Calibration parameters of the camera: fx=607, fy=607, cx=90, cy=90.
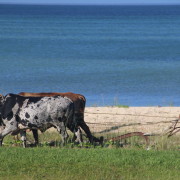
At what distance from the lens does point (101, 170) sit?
10320mm

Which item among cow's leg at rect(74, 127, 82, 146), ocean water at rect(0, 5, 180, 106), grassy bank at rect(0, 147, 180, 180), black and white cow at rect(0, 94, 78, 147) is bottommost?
grassy bank at rect(0, 147, 180, 180)

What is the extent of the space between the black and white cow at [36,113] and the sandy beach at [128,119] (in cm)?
206

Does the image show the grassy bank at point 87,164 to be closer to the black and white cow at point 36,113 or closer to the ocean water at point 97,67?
the black and white cow at point 36,113

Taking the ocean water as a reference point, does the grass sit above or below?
below

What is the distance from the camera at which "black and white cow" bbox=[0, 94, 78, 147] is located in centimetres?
1249

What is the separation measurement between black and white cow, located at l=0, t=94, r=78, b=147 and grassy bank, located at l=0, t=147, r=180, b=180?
801mm

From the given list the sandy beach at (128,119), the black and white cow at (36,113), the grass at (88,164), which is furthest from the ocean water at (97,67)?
the grass at (88,164)

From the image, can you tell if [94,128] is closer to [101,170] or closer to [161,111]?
[161,111]

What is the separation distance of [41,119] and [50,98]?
48 centimetres

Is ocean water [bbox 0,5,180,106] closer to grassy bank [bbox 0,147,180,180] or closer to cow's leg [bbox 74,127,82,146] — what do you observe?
cow's leg [bbox 74,127,82,146]

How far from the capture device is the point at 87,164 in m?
10.6

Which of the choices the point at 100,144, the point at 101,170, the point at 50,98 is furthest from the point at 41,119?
the point at 101,170

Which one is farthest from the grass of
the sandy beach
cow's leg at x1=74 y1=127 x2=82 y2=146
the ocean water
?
the ocean water

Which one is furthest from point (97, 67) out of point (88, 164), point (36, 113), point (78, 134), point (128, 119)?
point (88, 164)
